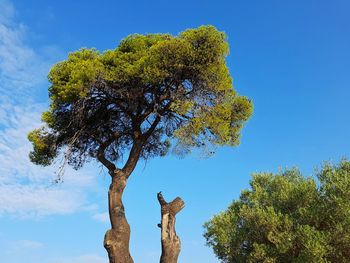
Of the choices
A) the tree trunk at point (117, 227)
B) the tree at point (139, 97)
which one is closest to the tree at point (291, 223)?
the tree at point (139, 97)

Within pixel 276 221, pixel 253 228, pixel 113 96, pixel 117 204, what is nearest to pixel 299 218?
pixel 276 221

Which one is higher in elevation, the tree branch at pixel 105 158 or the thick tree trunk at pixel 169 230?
the tree branch at pixel 105 158

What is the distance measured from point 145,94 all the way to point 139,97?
32 centimetres

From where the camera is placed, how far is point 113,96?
18.8 meters

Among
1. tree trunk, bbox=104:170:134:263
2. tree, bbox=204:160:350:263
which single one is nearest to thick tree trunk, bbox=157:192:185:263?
tree trunk, bbox=104:170:134:263

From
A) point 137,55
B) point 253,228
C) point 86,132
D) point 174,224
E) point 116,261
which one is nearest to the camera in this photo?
point 116,261

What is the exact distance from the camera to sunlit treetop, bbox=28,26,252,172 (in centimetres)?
1778

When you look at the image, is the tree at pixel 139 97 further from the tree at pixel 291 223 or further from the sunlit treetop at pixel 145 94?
the tree at pixel 291 223

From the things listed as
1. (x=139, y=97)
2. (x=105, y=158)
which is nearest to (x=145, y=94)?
(x=139, y=97)

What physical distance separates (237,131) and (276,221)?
15.5 ft

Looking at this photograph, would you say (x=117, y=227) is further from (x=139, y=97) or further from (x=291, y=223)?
(x=291, y=223)

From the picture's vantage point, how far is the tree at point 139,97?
17703 mm

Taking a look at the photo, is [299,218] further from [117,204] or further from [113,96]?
[113,96]

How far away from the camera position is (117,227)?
16266 millimetres
